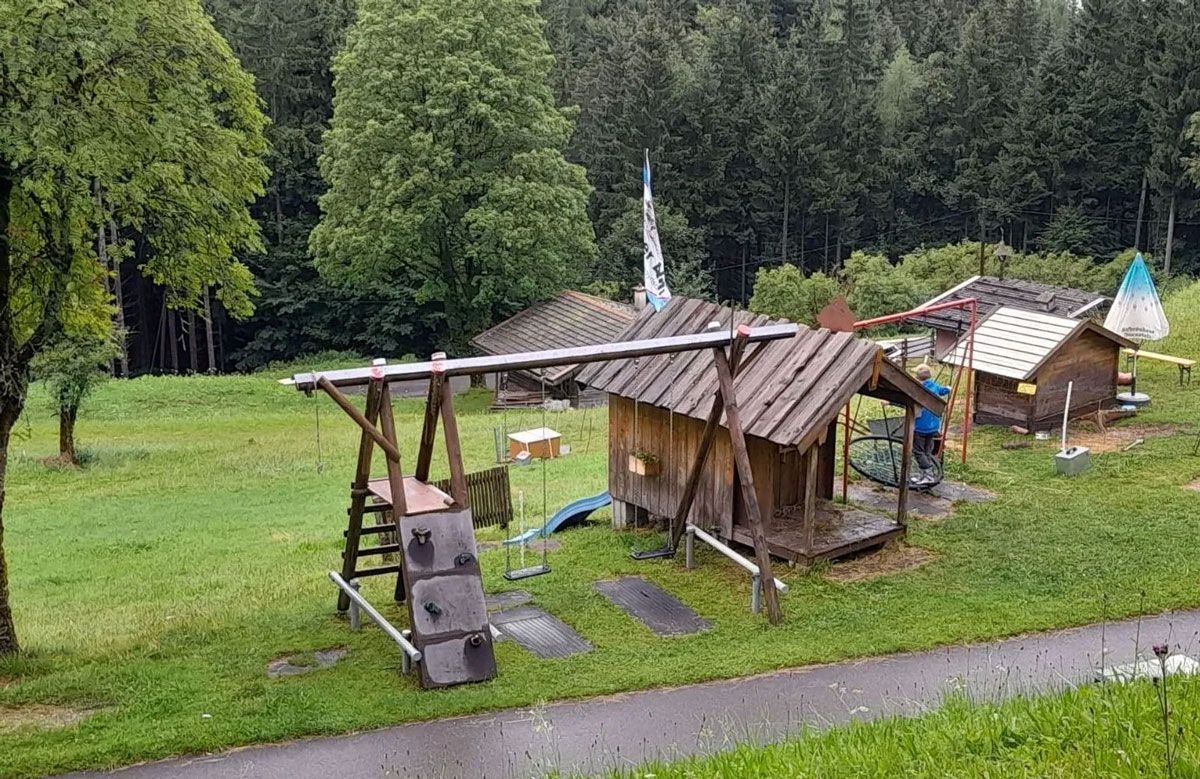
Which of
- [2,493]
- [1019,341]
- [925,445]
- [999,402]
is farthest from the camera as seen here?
[999,402]

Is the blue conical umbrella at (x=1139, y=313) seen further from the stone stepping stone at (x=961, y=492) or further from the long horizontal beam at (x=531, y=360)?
the long horizontal beam at (x=531, y=360)

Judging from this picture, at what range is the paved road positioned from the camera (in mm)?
8859

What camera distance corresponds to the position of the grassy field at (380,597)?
1036 cm

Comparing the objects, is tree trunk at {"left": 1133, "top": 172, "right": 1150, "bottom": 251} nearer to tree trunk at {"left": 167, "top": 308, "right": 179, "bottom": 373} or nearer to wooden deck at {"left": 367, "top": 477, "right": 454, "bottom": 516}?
tree trunk at {"left": 167, "top": 308, "right": 179, "bottom": 373}

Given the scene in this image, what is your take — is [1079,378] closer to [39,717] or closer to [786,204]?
[39,717]

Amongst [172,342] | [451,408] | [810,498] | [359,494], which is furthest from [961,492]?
[172,342]

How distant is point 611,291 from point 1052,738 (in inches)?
1720

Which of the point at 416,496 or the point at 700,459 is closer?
the point at 416,496

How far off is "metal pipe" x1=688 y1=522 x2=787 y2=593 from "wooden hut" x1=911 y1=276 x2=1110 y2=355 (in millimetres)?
15831

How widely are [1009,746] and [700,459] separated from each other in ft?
25.9

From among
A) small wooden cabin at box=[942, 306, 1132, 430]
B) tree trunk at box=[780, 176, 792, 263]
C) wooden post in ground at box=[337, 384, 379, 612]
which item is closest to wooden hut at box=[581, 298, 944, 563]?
wooden post in ground at box=[337, 384, 379, 612]

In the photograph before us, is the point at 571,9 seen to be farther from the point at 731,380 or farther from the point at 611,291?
the point at 731,380

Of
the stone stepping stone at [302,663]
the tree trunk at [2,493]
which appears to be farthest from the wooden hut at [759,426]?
the tree trunk at [2,493]

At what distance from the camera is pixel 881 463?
1794 centimetres
